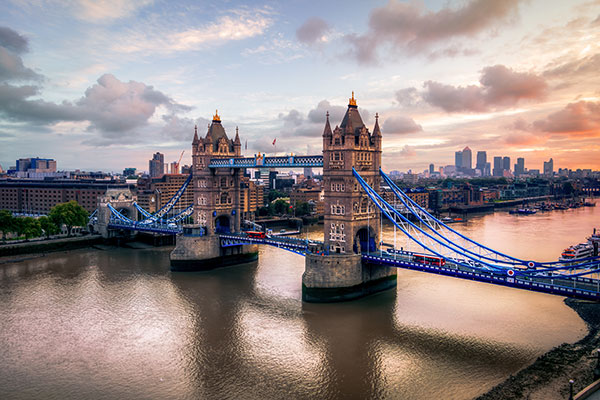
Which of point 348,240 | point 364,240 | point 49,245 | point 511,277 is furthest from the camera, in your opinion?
point 49,245

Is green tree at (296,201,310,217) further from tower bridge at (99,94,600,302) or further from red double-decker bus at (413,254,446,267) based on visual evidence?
red double-decker bus at (413,254,446,267)

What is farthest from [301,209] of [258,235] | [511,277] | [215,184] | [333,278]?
[511,277]

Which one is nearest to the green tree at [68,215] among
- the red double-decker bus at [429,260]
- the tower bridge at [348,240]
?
the tower bridge at [348,240]

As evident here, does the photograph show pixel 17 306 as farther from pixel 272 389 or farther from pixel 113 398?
pixel 272 389

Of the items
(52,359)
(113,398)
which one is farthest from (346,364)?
(52,359)

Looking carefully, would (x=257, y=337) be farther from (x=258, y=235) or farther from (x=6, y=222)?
(x=6, y=222)

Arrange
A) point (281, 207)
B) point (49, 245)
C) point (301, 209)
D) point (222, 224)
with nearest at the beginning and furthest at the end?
point (222, 224)
point (49, 245)
point (301, 209)
point (281, 207)
